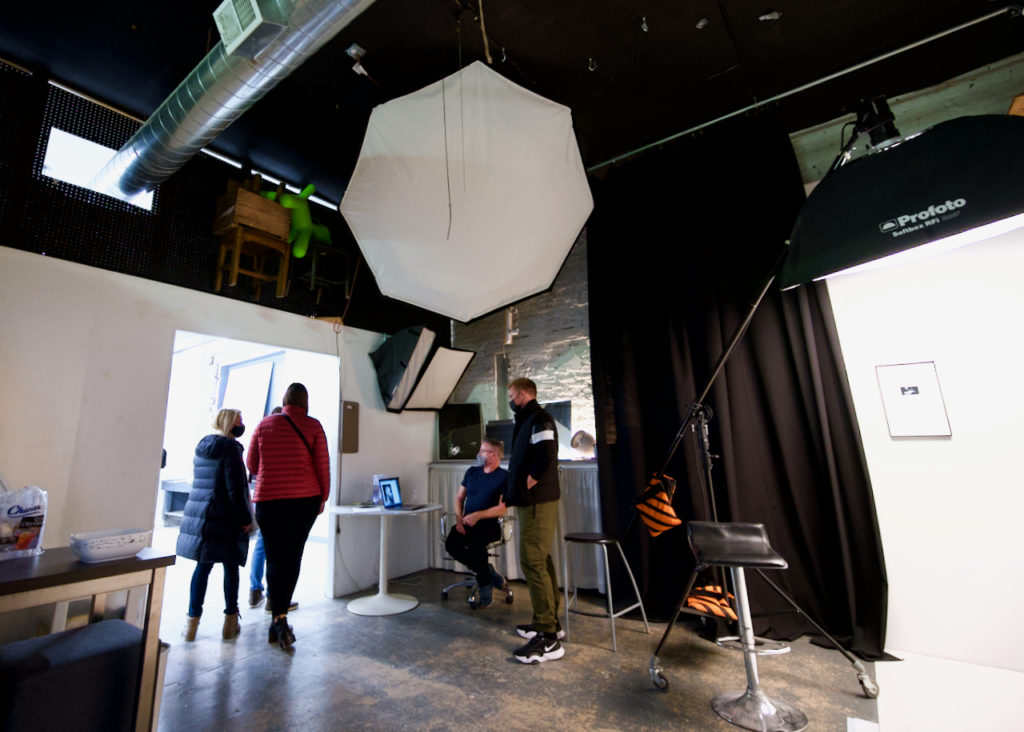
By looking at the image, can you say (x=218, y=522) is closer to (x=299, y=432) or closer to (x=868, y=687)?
(x=299, y=432)

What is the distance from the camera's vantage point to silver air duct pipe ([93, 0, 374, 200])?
1.67 metres

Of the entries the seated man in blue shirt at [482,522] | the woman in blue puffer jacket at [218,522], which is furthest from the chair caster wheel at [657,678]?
the woman in blue puffer jacket at [218,522]

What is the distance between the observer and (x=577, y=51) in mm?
2480

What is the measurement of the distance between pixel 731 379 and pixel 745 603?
1.36 meters

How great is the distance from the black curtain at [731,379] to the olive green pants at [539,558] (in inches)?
27.6

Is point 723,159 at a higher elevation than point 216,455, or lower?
higher

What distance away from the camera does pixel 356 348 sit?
394 cm

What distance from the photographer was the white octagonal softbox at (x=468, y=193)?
2135mm

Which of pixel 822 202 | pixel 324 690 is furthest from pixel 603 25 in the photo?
pixel 324 690

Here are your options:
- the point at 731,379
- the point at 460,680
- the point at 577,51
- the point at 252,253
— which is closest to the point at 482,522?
the point at 460,680

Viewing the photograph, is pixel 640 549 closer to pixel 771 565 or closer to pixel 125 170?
pixel 771 565

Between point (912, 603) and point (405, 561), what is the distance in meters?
3.53

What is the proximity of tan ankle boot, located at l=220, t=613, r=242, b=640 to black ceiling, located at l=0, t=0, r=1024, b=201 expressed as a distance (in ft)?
10.3

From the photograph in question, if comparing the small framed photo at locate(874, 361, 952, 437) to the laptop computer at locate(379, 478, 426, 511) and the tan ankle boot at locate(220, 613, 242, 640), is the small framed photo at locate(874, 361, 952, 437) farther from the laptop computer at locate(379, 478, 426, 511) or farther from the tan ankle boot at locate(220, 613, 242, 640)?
the tan ankle boot at locate(220, 613, 242, 640)
